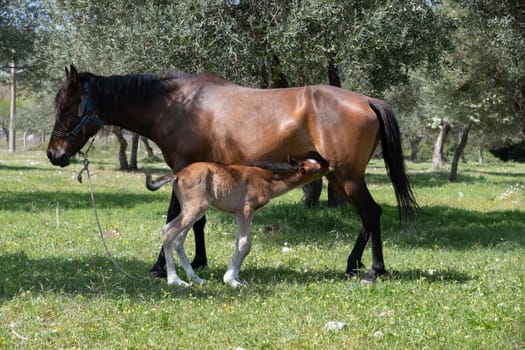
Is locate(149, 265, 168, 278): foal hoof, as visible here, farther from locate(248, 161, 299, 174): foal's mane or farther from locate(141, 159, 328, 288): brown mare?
locate(248, 161, 299, 174): foal's mane

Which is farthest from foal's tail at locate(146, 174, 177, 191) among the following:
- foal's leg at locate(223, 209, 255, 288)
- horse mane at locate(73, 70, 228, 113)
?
horse mane at locate(73, 70, 228, 113)

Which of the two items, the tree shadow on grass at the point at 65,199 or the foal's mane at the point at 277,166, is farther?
the tree shadow on grass at the point at 65,199

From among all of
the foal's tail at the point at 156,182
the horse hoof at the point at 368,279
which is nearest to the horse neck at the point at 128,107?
the foal's tail at the point at 156,182

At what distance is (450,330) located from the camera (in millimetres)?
5586

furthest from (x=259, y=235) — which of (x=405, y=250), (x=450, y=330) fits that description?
(x=450, y=330)

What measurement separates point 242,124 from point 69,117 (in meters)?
2.44

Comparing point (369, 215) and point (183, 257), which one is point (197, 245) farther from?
point (369, 215)

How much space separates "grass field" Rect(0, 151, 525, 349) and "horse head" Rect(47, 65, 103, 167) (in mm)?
1639

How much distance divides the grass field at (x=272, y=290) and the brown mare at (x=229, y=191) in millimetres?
440

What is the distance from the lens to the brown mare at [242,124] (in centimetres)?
785

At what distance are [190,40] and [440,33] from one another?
5.51m

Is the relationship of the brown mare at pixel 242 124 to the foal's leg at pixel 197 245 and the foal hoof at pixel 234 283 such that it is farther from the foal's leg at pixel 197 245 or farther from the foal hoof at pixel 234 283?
the foal hoof at pixel 234 283

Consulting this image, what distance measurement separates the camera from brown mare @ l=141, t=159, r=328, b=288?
720cm

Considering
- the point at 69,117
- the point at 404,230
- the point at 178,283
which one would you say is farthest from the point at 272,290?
the point at 404,230
